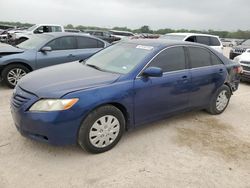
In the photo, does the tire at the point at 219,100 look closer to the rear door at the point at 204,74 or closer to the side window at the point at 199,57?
the rear door at the point at 204,74

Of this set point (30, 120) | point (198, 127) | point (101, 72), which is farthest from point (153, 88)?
point (30, 120)

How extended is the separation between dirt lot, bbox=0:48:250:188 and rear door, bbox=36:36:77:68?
8.05 ft

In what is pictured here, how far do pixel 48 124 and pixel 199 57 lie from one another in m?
2.90

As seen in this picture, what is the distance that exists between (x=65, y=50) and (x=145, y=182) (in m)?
4.96

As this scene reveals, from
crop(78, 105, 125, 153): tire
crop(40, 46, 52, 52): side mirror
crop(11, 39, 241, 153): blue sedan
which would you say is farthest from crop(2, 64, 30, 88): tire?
crop(78, 105, 125, 153): tire

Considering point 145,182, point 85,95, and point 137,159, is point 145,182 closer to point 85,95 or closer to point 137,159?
point 137,159

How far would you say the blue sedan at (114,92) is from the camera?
118 inches

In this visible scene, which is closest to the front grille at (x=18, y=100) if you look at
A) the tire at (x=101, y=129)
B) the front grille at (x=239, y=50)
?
the tire at (x=101, y=129)

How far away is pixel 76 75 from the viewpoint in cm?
354

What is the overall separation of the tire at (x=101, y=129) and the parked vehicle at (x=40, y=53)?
148 inches

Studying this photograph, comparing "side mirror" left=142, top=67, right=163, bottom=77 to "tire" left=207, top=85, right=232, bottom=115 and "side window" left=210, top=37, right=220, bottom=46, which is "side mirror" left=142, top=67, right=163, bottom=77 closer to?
"tire" left=207, top=85, right=232, bottom=115

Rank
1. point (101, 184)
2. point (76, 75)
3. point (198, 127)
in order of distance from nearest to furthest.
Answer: point (101, 184) → point (76, 75) → point (198, 127)

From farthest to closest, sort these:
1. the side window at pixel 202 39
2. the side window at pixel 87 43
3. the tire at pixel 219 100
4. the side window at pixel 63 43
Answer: the side window at pixel 202 39 → the side window at pixel 87 43 → the side window at pixel 63 43 → the tire at pixel 219 100

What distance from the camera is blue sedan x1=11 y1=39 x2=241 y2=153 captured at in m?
2.99
